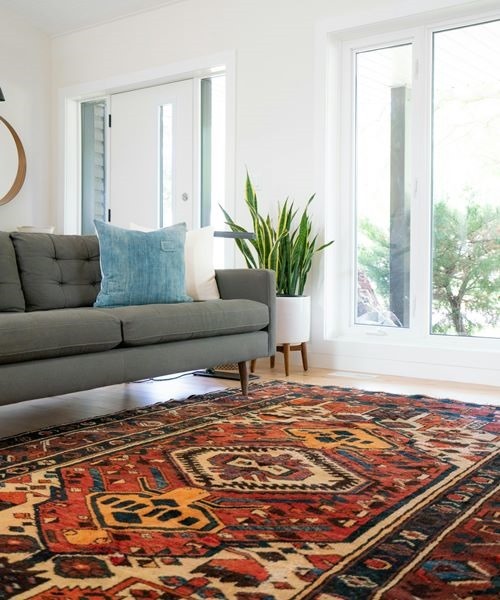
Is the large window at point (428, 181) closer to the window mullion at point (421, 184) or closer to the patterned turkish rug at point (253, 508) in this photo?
the window mullion at point (421, 184)

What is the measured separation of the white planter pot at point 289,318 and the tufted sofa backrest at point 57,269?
118 cm

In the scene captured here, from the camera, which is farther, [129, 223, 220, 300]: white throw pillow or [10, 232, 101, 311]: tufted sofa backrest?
[129, 223, 220, 300]: white throw pillow

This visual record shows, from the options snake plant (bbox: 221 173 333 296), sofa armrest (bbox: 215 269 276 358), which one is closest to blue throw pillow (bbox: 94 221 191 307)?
sofa armrest (bbox: 215 269 276 358)

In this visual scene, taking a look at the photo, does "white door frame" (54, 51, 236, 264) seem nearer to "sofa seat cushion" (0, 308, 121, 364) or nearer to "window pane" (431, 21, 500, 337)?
"window pane" (431, 21, 500, 337)

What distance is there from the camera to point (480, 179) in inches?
157

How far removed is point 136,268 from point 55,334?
810 millimetres

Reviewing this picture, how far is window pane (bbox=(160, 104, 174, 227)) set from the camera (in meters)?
5.31

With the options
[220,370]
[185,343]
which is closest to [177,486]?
[185,343]

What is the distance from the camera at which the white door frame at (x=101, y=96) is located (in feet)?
15.6

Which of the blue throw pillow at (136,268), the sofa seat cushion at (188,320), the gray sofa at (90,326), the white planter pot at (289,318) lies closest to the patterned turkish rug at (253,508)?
the gray sofa at (90,326)

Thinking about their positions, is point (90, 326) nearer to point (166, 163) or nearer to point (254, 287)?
point (254, 287)

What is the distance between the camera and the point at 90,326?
249 cm

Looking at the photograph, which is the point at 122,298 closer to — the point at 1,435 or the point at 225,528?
the point at 1,435

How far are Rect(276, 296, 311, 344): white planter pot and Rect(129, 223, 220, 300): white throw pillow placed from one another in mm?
650
